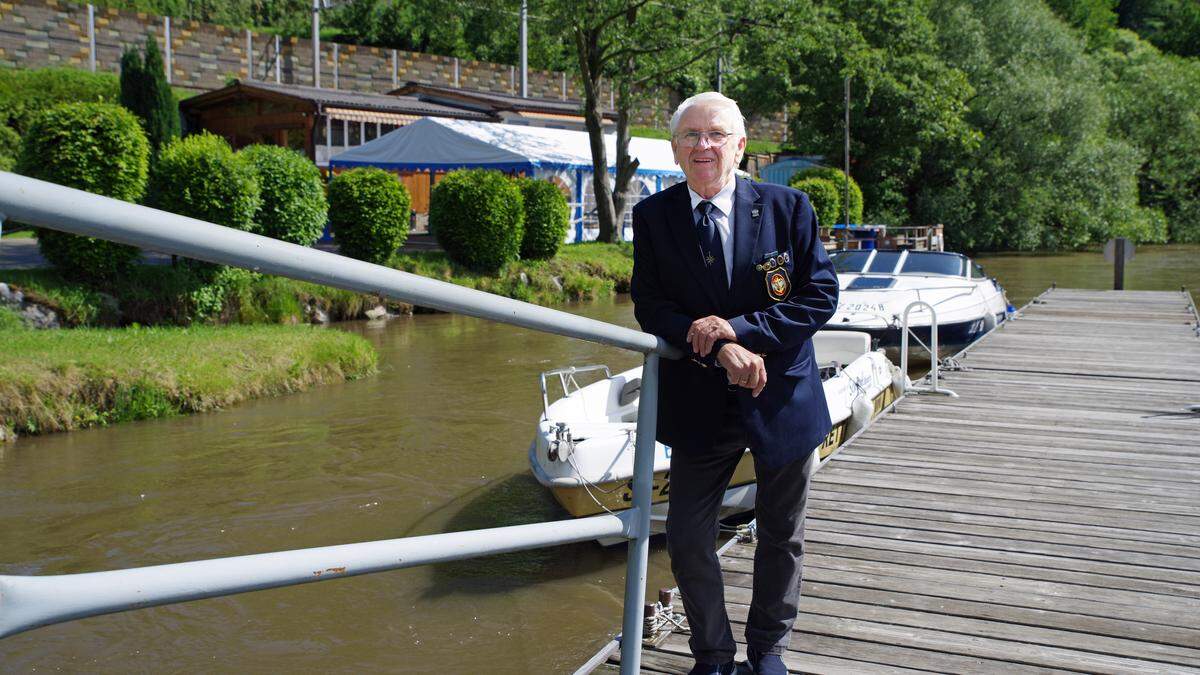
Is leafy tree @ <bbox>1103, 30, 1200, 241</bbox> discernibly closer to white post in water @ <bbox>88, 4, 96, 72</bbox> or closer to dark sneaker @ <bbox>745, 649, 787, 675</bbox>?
white post in water @ <bbox>88, 4, 96, 72</bbox>

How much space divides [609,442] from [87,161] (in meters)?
10.9

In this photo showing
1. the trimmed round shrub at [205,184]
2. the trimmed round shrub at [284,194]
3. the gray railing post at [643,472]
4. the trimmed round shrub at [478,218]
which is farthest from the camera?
the trimmed round shrub at [478,218]

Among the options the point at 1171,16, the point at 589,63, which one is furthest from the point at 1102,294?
the point at 1171,16

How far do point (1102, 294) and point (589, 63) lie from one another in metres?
14.2

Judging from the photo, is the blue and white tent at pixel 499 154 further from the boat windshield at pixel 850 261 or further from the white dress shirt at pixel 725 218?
the white dress shirt at pixel 725 218

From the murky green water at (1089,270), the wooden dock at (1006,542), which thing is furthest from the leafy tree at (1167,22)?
the wooden dock at (1006,542)

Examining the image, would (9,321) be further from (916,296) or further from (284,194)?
(916,296)

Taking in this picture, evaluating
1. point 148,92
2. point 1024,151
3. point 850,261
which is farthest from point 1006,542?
point 1024,151

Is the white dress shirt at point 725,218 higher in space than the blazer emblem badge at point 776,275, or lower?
higher

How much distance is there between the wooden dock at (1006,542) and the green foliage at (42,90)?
23.8 meters

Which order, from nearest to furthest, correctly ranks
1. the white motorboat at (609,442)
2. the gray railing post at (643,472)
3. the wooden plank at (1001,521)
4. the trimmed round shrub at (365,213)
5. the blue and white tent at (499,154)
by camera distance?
the gray railing post at (643,472) < the wooden plank at (1001,521) < the white motorboat at (609,442) < the trimmed round shrub at (365,213) < the blue and white tent at (499,154)

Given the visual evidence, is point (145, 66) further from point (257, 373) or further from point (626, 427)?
point (626, 427)

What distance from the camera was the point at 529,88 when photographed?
47.1 m

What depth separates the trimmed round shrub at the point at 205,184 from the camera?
16391mm
